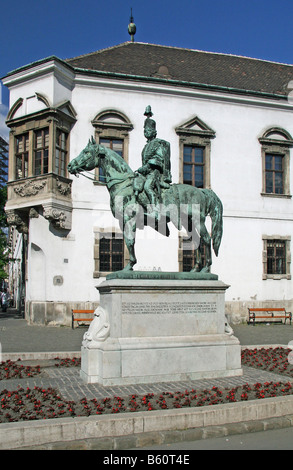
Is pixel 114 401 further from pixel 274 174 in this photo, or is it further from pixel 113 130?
pixel 274 174

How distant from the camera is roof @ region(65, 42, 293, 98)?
22969mm

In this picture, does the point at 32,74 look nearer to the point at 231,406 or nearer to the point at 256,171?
the point at 256,171

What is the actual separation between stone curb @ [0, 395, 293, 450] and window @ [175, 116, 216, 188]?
55.0 ft

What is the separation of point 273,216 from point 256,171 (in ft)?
7.54

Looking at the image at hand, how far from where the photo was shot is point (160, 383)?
8094 mm

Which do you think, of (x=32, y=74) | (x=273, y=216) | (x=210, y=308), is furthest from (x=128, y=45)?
(x=210, y=308)

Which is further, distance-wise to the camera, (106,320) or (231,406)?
(106,320)

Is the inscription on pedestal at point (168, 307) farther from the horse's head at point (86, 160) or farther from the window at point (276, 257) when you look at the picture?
the window at point (276, 257)

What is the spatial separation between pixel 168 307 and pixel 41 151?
1362 cm

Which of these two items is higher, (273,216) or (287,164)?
(287,164)

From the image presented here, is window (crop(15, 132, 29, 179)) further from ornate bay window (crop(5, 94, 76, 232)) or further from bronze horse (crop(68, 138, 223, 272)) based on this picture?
bronze horse (crop(68, 138, 223, 272))

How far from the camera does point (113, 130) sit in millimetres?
21469

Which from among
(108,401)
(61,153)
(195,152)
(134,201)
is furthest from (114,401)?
(195,152)

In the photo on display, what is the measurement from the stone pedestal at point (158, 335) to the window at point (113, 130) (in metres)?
13.3
